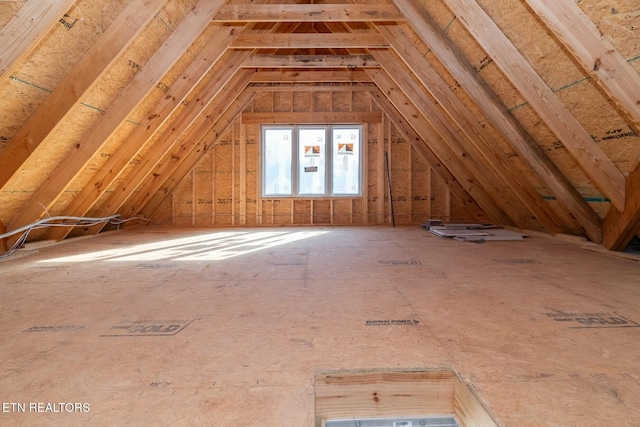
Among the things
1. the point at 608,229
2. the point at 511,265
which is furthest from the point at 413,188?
the point at 511,265

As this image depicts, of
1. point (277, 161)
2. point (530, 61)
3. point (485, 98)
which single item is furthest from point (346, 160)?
point (530, 61)

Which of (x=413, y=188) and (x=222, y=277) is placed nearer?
(x=222, y=277)

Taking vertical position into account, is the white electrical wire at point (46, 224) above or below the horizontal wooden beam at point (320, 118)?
below

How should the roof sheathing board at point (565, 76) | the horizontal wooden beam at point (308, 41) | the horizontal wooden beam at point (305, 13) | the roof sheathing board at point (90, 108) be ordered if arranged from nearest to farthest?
the roof sheathing board at point (565, 76) < the roof sheathing board at point (90, 108) < the horizontal wooden beam at point (305, 13) < the horizontal wooden beam at point (308, 41)

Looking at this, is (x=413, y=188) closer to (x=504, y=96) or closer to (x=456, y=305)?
(x=504, y=96)

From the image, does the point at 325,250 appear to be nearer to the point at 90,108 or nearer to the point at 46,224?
the point at 90,108

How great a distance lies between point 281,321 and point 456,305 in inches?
42.5

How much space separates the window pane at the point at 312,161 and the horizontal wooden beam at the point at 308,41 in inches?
120

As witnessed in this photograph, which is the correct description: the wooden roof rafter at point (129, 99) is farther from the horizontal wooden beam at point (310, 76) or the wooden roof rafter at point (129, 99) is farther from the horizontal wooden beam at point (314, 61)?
the horizontal wooden beam at point (310, 76)

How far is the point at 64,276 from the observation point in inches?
118

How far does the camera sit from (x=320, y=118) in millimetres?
7836

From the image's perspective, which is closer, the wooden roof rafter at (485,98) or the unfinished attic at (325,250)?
the unfinished attic at (325,250)

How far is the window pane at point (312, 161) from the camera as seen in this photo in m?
8.03

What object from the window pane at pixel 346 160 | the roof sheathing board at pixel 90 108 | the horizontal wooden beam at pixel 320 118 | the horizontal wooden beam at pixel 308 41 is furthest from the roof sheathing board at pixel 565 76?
the window pane at pixel 346 160
